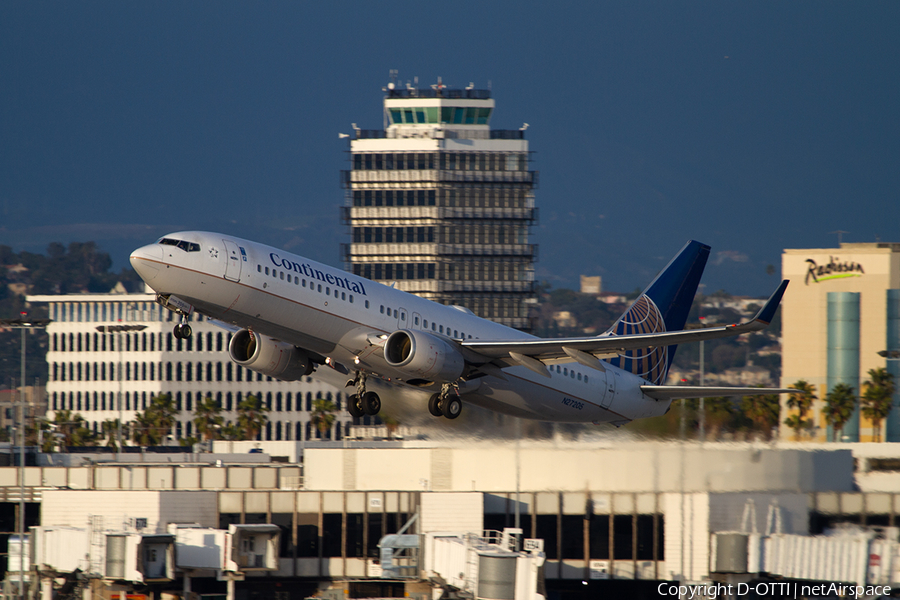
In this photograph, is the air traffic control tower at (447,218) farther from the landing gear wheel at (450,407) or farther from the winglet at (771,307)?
the winglet at (771,307)

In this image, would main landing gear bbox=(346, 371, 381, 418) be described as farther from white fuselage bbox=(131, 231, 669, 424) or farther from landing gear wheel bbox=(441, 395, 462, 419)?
landing gear wheel bbox=(441, 395, 462, 419)

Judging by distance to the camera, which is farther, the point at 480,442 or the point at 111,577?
the point at 480,442

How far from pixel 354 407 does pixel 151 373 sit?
124m

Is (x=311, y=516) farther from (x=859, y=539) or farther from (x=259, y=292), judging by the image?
(x=859, y=539)

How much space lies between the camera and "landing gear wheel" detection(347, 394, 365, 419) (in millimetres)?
46156

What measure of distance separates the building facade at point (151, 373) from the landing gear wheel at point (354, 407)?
379 feet

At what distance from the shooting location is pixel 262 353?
4597 cm

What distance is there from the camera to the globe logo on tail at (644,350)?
56562 mm

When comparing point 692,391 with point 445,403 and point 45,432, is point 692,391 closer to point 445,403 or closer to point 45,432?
point 445,403

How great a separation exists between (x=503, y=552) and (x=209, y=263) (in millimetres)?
15158

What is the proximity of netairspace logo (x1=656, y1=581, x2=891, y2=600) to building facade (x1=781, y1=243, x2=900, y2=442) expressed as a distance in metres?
99.5

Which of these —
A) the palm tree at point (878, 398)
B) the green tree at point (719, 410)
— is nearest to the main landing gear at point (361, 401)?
the green tree at point (719, 410)

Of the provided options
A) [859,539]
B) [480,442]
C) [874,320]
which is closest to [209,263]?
[480,442]

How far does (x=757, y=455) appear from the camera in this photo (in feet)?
174
